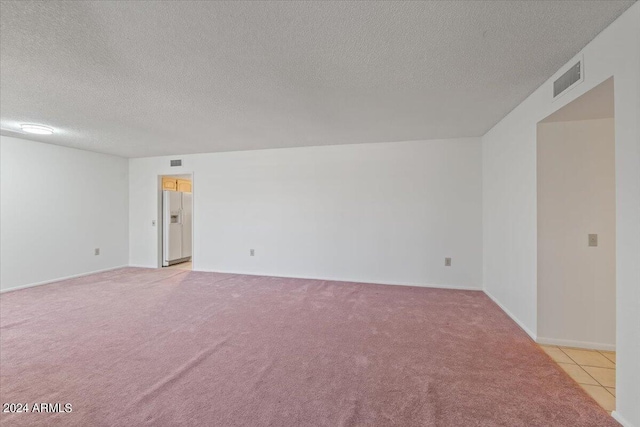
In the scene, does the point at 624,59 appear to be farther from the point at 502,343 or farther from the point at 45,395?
the point at 45,395

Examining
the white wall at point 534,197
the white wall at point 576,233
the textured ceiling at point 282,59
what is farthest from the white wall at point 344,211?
the white wall at point 576,233

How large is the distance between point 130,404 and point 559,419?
104 inches

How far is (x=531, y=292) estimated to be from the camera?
2.58 m

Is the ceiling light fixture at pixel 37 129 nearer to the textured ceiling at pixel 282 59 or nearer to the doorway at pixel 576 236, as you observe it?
the textured ceiling at pixel 282 59

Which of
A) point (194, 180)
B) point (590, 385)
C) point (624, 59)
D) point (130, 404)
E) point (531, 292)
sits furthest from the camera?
point (194, 180)

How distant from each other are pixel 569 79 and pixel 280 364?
316 centimetres

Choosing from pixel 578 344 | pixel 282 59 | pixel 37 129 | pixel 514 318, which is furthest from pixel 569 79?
pixel 37 129

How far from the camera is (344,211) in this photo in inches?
183

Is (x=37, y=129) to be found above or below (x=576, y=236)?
above

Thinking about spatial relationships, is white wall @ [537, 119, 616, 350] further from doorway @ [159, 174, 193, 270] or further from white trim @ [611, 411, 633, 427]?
doorway @ [159, 174, 193, 270]

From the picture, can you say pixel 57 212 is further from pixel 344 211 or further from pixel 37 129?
pixel 344 211

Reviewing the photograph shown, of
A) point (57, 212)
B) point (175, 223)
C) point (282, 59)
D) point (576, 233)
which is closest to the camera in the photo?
point (282, 59)

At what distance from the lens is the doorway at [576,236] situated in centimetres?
233

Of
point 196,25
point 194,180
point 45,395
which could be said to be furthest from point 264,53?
point 194,180
